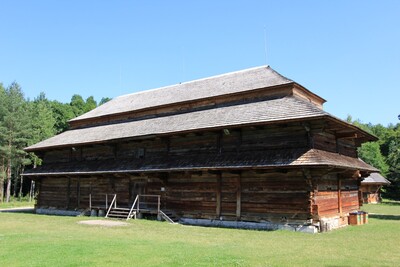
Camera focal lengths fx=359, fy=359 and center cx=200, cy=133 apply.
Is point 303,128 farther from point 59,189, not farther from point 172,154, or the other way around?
point 59,189

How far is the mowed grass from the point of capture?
28.0 feet

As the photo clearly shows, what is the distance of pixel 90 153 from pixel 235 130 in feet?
39.1

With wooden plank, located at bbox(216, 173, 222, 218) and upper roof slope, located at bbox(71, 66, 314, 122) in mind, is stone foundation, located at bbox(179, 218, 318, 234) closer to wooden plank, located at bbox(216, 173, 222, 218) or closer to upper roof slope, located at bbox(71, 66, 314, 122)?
wooden plank, located at bbox(216, 173, 222, 218)

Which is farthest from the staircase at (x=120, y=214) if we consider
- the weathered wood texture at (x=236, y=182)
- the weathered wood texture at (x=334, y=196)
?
the weathered wood texture at (x=334, y=196)

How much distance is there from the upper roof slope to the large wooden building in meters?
0.13

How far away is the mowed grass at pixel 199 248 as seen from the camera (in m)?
8.54

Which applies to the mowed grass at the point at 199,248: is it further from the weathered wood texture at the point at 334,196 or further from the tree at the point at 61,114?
the tree at the point at 61,114

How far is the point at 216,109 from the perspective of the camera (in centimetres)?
2073

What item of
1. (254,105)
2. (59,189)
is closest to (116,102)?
(59,189)

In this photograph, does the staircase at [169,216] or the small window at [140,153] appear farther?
the small window at [140,153]

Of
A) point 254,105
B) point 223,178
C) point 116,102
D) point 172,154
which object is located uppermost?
point 116,102

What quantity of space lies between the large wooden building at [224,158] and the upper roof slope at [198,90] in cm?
13

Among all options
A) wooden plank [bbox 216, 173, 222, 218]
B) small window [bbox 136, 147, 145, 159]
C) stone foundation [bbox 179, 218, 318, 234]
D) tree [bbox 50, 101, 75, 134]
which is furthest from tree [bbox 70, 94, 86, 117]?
wooden plank [bbox 216, 173, 222, 218]

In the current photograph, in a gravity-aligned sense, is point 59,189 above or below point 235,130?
below
